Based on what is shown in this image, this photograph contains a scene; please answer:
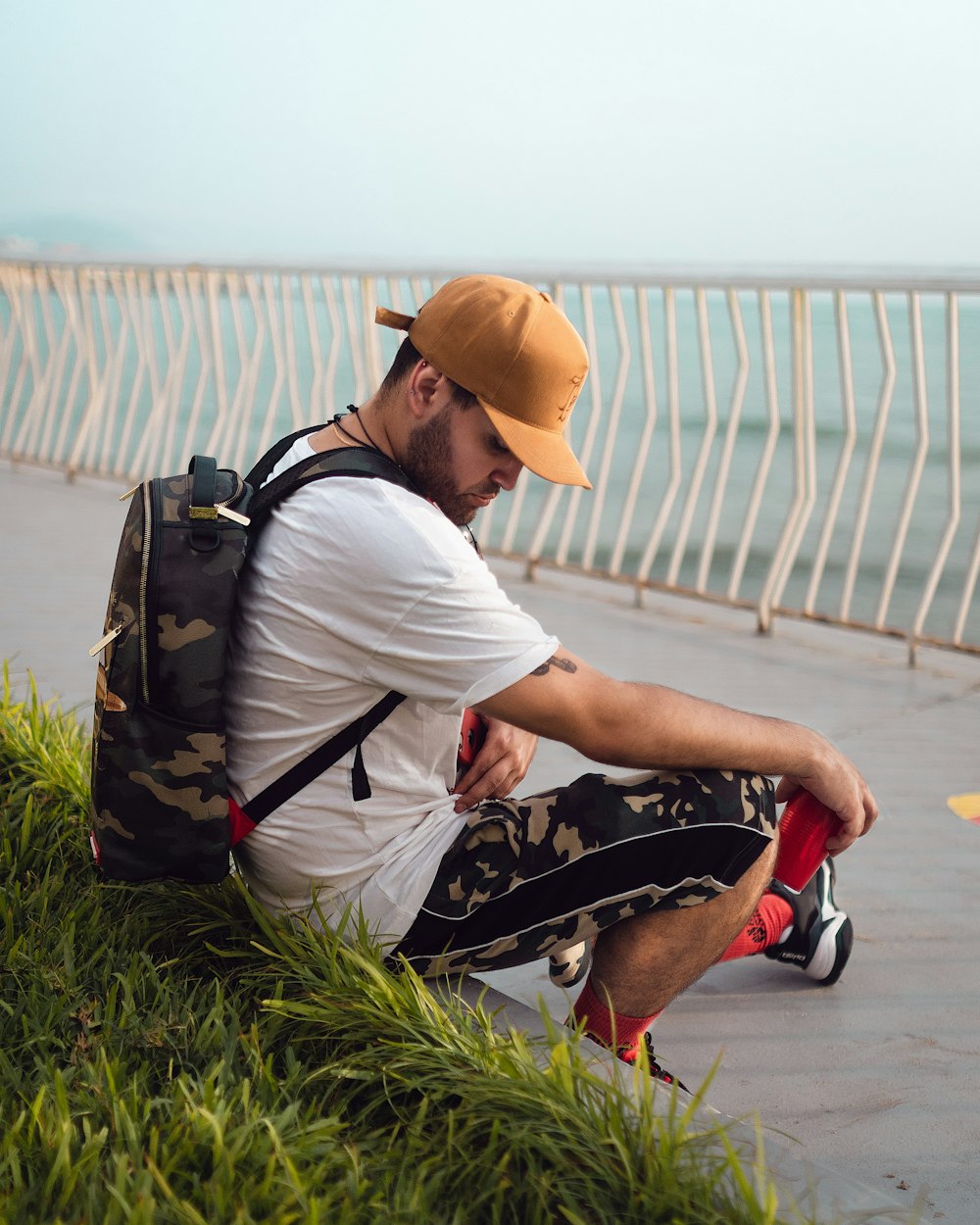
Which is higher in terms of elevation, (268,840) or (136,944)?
(268,840)

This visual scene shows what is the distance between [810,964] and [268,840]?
4.20 feet

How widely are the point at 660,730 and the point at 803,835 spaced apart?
0.46m

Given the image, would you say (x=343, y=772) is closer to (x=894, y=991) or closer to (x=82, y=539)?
(x=894, y=991)

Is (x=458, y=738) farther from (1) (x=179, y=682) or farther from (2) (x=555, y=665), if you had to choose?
(1) (x=179, y=682)

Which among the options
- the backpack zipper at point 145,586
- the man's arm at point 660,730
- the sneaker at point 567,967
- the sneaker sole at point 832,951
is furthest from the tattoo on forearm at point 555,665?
the sneaker sole at point 832,951

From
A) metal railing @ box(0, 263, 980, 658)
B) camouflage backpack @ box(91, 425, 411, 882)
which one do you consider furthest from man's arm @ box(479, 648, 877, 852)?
metal railing @ box(0, 263, 980, 658)

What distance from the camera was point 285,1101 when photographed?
6.32ft

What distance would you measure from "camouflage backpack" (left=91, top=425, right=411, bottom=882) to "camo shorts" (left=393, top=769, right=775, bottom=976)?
0.26 m

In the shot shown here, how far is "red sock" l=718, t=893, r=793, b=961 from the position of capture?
2.74 m

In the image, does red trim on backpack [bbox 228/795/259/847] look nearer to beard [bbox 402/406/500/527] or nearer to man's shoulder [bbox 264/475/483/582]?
man's shoulder [bbox 264/475/483/582]

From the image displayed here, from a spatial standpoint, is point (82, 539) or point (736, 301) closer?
point (736, 301)

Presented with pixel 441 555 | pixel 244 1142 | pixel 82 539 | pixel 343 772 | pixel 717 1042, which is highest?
pixel 441 555

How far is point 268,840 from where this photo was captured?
223cm

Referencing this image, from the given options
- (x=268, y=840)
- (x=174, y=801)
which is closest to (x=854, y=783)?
(x=268, y=840)
